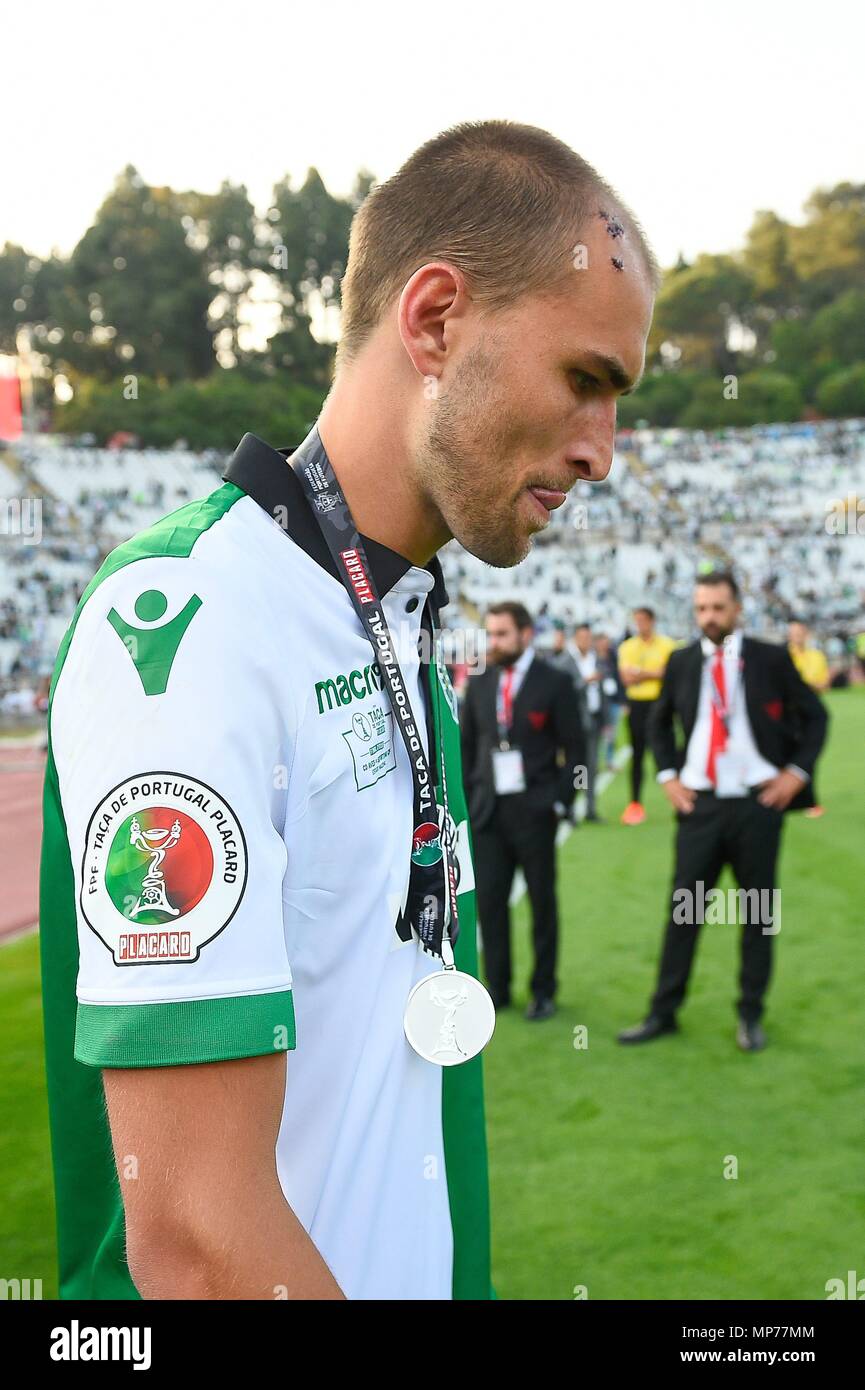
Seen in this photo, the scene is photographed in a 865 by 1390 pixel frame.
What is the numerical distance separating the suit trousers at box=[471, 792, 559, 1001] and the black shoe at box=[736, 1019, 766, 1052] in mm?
1031

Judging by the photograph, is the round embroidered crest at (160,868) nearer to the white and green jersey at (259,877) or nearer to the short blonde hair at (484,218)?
the white and green jersey at (259,877)

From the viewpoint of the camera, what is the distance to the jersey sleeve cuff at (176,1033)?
Answer: 2.71ft

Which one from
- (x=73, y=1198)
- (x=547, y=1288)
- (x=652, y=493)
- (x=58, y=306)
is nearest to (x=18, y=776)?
(x=547, y=1288)

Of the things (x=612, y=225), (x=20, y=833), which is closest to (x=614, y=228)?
(x=612, y=225)

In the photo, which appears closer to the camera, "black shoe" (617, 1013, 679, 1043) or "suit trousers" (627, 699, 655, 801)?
"black shoe" (617, 1013, 679, 1043)

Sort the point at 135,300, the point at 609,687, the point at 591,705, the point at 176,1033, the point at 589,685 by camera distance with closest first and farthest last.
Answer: the point at 176,1033 < the point at 589,685 < the point at 591,705 < the point at 609,687 < the point at 135,300

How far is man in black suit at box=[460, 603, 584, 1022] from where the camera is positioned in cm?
612

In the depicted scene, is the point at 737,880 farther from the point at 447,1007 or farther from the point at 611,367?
the point at 611,367

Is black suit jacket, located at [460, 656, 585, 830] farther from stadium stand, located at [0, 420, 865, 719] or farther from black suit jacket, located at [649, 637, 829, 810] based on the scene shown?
stadium stand, located at [0, 420, 865, 719]

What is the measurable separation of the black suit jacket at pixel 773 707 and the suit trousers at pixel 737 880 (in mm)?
231

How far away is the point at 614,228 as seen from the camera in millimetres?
1107

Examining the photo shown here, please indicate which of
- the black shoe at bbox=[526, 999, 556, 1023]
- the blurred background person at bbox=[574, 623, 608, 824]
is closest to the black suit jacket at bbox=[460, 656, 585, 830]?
the black shoe at bbox=[526, 999, 556, 1023]

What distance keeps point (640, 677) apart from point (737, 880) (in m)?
4.94

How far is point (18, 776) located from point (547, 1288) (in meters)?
13.0
